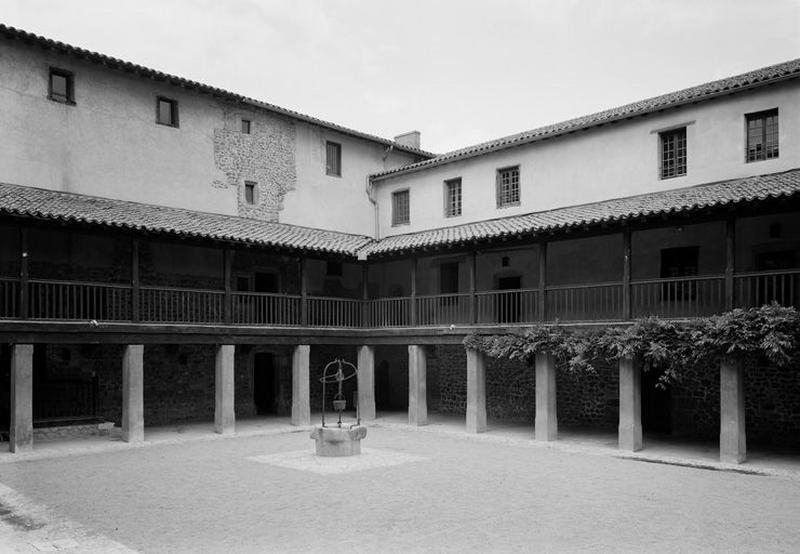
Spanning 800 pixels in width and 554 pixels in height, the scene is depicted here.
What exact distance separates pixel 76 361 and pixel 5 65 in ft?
28.5

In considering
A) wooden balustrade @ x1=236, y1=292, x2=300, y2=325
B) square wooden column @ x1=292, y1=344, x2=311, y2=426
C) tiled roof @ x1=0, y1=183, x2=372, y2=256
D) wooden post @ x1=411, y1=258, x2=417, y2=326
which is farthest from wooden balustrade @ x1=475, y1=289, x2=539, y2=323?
wooden balustrade @ x1=236, y1=292, x2=300, y2=325

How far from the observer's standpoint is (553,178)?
79.9ft

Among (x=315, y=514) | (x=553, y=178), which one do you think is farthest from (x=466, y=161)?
(x=315, y=514)

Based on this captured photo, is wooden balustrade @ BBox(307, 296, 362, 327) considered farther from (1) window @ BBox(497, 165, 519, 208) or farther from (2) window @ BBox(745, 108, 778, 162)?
(2) window @ BBox(745, 108, 778, 162)

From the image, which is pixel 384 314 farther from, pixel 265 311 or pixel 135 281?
pixel 135 281

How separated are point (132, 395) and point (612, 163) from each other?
1577cm

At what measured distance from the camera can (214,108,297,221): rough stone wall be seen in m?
25.7

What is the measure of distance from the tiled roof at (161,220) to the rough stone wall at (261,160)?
915 mm

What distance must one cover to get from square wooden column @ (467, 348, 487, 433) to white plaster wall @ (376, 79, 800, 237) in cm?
583

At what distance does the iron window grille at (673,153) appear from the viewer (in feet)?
70.0

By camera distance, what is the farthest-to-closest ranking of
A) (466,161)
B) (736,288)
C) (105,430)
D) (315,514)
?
(466,161) < (105,430) < (736,288) < (315,514)

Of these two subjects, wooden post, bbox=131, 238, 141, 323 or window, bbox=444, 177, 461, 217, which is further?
window, bbox=444, 177, 461, 217

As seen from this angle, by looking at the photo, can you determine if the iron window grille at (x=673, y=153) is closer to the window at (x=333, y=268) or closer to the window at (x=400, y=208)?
the window at (x=400, y=208)

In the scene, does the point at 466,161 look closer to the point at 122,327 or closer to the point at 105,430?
the point at 122,327
